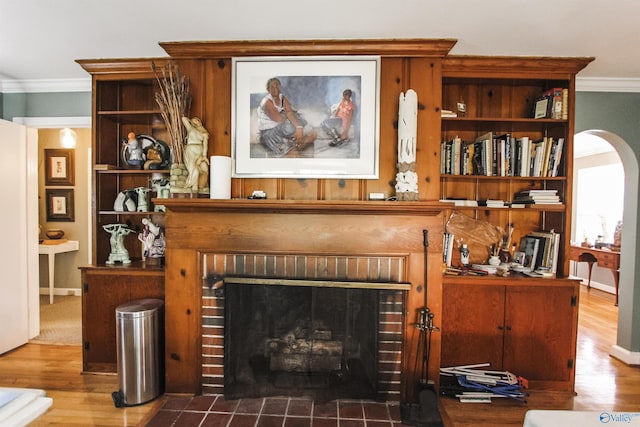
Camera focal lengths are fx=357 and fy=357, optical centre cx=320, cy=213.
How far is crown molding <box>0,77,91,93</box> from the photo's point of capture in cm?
320

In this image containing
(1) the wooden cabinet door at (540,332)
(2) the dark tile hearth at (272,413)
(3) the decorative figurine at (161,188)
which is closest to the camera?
(2) the dark tile hearth at (272,413)

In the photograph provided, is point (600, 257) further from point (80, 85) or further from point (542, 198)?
point (80, 85)

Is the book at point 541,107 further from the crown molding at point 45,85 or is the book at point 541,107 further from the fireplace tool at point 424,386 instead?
the crown molding at point 45,85

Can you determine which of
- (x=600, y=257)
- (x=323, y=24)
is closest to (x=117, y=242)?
(x=323, y=24)

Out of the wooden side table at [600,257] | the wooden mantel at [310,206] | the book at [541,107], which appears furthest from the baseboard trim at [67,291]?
the wooden side table at [600,257]

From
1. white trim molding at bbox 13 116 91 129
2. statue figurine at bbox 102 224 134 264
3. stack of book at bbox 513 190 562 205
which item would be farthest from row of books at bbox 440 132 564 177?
white trim molding at bbox 13 116 91 129

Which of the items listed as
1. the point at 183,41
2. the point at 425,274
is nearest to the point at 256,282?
the point at 425,274

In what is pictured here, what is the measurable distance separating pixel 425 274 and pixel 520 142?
138cm

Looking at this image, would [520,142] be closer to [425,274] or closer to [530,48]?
[530,48]

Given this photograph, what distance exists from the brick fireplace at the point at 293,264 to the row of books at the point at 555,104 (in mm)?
1323

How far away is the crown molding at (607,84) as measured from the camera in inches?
118

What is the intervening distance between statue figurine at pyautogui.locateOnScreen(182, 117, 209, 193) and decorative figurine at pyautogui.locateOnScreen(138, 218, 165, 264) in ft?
2.24

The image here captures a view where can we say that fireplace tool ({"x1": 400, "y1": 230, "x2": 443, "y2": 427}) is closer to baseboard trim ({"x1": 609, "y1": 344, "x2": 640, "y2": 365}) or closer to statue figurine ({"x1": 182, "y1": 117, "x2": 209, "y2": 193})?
statue figurine ({"x1": 182, "y1": 117, "x2": 209, "y2": 193})

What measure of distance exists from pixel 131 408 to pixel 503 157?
10.6 ft
